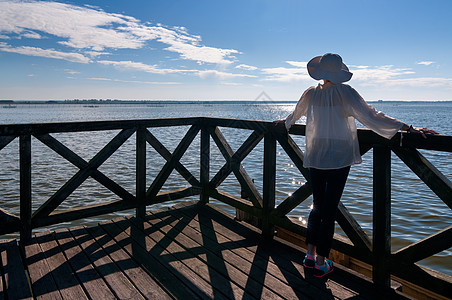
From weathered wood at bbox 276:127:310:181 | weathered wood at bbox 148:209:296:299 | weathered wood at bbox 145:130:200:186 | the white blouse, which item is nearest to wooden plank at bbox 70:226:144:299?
weathered wood at bbox 148:209:296:299

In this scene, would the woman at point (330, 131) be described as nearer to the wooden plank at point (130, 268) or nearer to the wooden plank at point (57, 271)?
the wooden plank at point (130, 268)

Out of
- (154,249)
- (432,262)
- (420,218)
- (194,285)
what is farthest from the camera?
(420,218)

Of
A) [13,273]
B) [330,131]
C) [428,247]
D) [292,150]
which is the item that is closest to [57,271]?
[13,273]

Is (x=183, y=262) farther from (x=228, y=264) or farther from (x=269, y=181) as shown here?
(x=269, y=181)

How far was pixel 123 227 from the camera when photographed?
4.36 m

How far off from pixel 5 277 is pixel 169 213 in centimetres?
216

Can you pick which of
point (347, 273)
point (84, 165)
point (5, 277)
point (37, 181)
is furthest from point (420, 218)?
point (37, 181)

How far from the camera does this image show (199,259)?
11.3ft

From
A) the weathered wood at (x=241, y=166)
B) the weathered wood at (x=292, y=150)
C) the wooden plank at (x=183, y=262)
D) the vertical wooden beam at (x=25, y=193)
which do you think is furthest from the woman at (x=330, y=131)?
the vertical wooden beam at (x=25, y=193)

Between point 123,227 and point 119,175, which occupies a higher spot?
point 123,227

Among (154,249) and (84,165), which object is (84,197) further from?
(154,249)

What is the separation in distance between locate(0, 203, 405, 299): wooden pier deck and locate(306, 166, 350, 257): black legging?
1.06 ft

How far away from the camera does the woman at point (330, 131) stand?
2.73m

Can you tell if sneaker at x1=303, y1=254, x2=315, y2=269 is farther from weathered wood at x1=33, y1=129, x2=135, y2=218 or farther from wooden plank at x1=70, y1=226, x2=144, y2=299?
weathered wood at x1=33, y1=129, x2=135, y2=218
